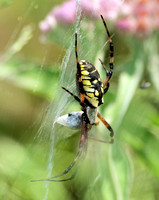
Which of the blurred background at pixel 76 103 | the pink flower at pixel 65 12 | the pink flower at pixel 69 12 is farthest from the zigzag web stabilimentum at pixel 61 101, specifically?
the pink flower at pixel 65 12

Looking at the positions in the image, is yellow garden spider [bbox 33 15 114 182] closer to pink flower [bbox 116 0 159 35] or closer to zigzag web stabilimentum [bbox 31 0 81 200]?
zigzag web stabilimentum [bbox 31 0 81 200]

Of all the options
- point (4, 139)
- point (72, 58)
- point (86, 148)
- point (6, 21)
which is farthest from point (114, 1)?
point (6, 21)

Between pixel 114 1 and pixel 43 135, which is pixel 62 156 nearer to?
pixel 43 135

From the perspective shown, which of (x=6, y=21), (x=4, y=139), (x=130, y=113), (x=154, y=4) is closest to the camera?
(x=154, y=4)

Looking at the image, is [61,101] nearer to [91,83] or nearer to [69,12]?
[91,83]

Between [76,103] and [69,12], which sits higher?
[69,12]

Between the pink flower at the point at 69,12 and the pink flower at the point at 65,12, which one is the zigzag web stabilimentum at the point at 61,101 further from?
A: the pink flower at the point at 65,12

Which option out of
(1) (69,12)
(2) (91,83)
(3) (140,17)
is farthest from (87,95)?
(3) (140,17)
